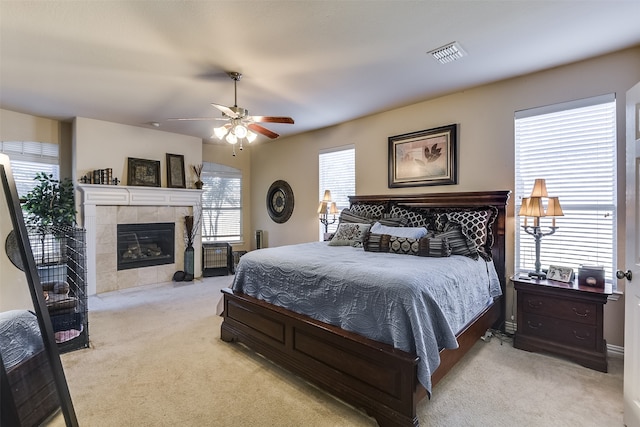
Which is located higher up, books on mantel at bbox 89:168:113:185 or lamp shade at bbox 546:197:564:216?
books on mantel at bbox 89:168:113:185

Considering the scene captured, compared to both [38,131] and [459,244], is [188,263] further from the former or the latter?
[459,244]

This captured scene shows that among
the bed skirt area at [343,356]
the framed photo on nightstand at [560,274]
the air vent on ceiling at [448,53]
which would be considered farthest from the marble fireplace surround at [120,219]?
the framed photo on nightstand at [560,274]

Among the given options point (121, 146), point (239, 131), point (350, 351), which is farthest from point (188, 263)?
point (350, 351)

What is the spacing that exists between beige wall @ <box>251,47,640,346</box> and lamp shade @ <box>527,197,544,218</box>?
0.47m

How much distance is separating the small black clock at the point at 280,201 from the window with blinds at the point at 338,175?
0.80 m

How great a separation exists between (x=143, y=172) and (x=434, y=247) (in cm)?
490

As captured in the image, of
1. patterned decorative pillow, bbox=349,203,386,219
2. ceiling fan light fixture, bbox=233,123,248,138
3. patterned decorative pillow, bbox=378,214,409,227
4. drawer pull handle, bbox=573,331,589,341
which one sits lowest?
drawer pull handle, bbox=573,331,589,341

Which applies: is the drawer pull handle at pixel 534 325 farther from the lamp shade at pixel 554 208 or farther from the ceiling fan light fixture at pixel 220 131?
the ceiling fan light fixture at pixel 220 131

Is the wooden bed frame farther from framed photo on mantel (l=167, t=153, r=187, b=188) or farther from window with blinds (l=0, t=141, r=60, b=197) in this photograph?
window with blinds (l=0, t=141, r=60, b=197)

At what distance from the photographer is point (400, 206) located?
3998 mm

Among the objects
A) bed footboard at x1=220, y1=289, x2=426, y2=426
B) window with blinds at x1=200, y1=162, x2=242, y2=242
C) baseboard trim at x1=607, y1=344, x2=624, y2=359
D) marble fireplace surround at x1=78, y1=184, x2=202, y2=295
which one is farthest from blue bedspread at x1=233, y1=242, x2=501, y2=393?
window with blinds at x1=200, y1=162, x2=242, y2=242

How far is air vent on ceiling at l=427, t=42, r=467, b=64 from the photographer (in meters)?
2.57

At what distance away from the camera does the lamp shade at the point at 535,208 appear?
276 cm

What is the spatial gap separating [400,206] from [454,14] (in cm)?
230
